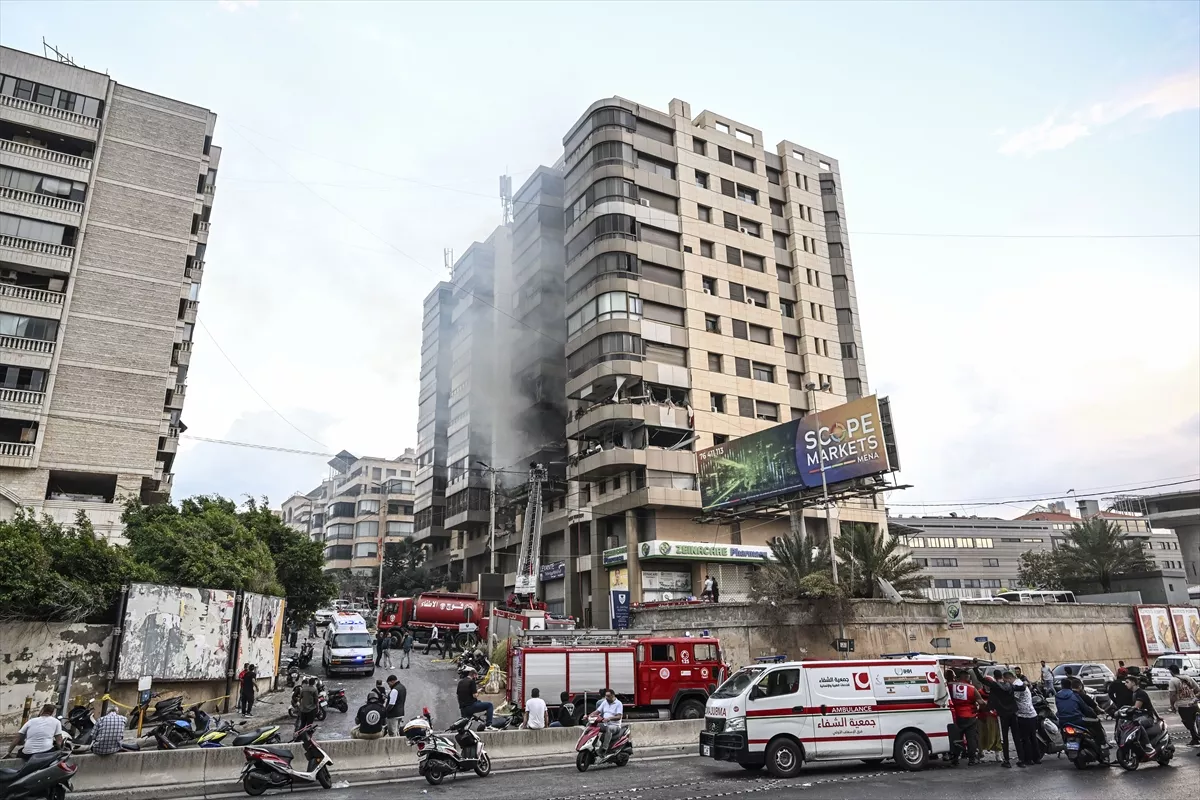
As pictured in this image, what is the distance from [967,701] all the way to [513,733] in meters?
8.82

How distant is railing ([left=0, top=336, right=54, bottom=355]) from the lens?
33466mm

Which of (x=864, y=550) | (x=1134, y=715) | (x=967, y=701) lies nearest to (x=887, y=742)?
(x=967, y=701)

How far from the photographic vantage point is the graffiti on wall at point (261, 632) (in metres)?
21.0

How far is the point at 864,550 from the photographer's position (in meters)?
30.5

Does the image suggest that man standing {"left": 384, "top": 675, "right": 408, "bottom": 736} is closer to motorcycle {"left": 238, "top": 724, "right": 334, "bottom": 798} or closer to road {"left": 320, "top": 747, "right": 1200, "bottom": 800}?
road {"left": 320, "top": 747, "right": 1200, "bottom": 800}

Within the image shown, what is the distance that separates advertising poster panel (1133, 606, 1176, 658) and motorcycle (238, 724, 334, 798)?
3871 cm

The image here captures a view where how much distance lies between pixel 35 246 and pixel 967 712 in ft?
139

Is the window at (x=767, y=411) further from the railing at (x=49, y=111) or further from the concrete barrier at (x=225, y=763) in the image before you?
the railing at (x=49, y=111)

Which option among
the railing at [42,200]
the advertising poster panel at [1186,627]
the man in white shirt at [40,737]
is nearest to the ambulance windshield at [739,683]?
the man in white shirt at [40,737]

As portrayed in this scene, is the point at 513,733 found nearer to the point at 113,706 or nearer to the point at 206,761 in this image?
the point at 206,761

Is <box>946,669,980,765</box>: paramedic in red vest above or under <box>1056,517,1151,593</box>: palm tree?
under

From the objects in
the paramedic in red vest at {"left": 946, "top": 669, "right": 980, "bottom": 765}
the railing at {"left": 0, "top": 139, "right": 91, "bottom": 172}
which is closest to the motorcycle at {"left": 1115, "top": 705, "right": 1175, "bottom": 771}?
the paramedic in red vest at {"left": 946, "top": 669, "right": 980, "bottom": 765}

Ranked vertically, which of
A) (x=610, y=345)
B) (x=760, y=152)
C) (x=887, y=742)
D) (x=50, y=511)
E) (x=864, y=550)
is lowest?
(x=887, y=742)

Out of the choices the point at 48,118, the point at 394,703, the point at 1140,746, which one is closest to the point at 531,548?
the point at 394,703
